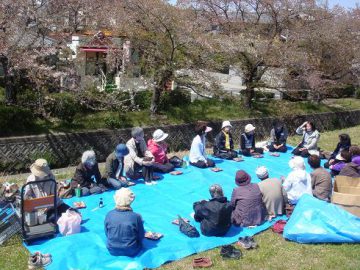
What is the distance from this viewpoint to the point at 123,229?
245 inches

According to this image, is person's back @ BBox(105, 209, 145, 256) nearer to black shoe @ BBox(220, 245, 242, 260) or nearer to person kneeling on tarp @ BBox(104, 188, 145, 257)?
person kneeling on tarp @ BBox(104, 188, 145, 257)

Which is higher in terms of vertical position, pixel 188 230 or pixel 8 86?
pixel 8 86

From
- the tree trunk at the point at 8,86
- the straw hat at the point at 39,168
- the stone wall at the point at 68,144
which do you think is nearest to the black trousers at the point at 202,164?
the stone wall at the point at 68,144

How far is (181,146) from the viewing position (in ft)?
45.9

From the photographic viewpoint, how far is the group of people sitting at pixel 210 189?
20.8 feet

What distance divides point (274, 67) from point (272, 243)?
1118 cm

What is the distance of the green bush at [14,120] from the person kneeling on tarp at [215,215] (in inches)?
239

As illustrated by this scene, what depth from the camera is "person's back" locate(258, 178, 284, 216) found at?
802 cm

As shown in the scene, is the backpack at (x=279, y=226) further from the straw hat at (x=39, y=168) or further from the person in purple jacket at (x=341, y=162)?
the straw hat at (x=39, y=168)

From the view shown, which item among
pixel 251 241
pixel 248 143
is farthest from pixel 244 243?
pixel 248 143

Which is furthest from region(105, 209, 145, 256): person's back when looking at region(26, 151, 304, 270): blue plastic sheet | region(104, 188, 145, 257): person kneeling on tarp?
region(26, 151, 304, 270): blue plastic sheet

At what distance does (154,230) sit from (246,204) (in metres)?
1.72

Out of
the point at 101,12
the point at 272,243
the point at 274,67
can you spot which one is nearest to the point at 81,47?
the point at 101,12

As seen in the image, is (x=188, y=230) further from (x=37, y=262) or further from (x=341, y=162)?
(x=341, y=162)
